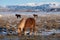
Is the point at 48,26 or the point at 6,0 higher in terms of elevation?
the point at 6,0

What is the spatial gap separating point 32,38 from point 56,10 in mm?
6594

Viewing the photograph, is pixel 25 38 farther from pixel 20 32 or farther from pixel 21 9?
pixel 21 9

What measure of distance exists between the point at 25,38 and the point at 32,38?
0.25m

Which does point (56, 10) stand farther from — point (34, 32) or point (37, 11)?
point (34, 32)

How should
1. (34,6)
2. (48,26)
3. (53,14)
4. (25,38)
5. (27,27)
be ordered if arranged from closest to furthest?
(25,38), (27,27), (48,26), (34,6), (53,14)

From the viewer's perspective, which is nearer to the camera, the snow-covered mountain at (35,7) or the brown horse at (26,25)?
the brown horse at (26,25)

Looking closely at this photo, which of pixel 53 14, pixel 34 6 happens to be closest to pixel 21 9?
pixel 34 6

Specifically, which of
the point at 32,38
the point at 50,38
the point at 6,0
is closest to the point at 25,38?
the point at 32,38

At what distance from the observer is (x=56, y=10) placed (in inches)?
605

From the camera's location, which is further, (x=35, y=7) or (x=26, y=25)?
(x=35, y=7)

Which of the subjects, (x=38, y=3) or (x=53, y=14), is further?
(x=53, y=14)

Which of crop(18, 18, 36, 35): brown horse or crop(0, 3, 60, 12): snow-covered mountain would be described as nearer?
crop(18, 18, 36, 35): brown horse

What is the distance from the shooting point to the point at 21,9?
15352mm

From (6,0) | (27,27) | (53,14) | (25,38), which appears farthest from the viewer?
(53,14)
